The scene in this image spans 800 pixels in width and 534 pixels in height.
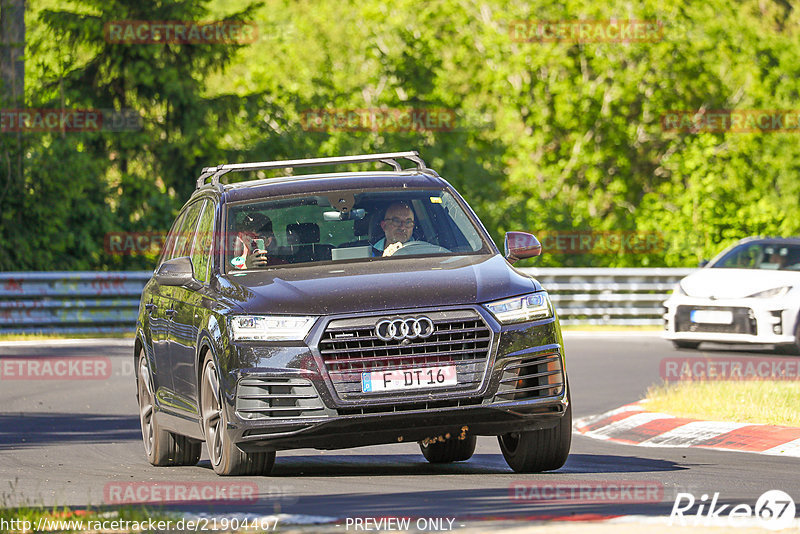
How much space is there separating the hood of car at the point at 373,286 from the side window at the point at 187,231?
1.50 meters

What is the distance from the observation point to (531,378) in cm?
917

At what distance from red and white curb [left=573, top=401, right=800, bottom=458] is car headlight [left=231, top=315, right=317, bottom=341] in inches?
155

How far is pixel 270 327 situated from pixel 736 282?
13.1 metres

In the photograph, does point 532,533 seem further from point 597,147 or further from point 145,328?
point 597,147

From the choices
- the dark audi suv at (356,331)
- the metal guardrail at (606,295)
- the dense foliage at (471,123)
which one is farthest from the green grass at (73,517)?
the dense foliage at (471,123)

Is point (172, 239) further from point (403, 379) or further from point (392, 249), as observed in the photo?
point (403, 379)

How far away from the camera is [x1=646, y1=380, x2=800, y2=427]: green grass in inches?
500

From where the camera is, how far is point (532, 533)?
21.5ft

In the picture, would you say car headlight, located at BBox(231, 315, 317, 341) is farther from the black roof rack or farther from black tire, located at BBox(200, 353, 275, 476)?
the black roof rack

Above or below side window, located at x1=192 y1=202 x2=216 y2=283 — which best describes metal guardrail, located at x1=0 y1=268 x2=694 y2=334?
below

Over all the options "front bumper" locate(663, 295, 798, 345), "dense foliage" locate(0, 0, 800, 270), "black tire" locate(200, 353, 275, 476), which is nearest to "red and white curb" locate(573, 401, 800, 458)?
"black tire" locate(200, 353, 275, 476)

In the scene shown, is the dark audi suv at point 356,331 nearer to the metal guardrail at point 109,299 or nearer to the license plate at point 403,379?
the license plate at point 403,379

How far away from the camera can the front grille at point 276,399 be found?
29.0 ft

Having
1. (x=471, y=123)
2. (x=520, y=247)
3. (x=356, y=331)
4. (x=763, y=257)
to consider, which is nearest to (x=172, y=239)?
(x=520, y=247)
